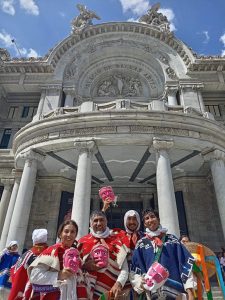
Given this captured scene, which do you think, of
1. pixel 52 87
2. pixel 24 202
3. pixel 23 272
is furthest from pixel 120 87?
pixel 23 272

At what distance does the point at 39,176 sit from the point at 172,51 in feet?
49.6

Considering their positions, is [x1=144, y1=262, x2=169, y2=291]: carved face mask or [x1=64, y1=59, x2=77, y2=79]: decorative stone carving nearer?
[x1=144, y1=262, x2=169, y2=291]: carved face mask

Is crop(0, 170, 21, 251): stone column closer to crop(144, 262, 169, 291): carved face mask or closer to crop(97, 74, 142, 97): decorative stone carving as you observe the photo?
crop(97, 74, 142, 97): decorative stone carving

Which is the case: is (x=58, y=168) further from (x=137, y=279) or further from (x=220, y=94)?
(x=220, y=94)

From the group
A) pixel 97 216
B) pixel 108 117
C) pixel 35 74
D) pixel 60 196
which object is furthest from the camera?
pixel 35 74

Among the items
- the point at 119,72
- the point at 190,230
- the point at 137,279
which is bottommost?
the point at 137,279

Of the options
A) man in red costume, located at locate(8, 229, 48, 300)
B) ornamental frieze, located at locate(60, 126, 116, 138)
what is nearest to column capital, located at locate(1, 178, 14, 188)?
ornamental frieze, located at locate(60, 126, 116, 138)

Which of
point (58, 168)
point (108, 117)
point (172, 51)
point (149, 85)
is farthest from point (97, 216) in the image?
point (172, 51)

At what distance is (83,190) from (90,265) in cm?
726

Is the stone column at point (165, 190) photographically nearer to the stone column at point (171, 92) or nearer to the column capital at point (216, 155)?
the column capital at point (216, 155)

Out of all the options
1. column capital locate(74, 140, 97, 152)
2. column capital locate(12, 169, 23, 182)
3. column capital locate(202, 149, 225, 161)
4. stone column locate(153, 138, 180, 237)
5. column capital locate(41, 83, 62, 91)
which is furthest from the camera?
column capital locate(41, 83, 62, 91)

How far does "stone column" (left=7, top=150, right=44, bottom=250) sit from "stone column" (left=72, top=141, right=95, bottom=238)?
104 inches

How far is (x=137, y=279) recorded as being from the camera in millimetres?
3617

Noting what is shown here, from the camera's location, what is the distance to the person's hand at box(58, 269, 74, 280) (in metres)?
3.08
